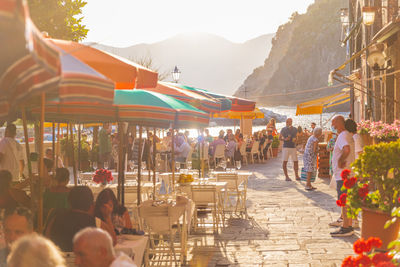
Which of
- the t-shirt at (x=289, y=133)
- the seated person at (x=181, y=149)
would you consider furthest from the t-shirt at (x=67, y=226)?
the seated person at (x=181, y=149)

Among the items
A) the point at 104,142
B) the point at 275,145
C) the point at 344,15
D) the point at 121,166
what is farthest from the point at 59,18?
the point at 275,145

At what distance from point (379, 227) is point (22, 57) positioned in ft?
15.6

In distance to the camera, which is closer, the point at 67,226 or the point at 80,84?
A: the point at 80,84

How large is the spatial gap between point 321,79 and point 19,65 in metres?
199

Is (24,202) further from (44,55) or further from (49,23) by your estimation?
(49,23)

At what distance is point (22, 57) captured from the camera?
3654 millimetres

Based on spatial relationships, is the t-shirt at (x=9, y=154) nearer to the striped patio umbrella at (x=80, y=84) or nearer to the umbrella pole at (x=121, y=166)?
the umbrella pole at (x=121, y=166)

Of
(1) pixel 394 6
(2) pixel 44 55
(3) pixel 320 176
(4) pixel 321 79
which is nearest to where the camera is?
(2) pixel 44 55

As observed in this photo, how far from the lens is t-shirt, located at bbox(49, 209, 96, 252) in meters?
4.88

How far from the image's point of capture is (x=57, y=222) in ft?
16.1

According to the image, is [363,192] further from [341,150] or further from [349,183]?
[341,150]

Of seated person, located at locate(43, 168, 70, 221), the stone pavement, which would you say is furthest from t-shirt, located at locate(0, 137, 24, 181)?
seated person, located at locate(43, 168, 70, 221)

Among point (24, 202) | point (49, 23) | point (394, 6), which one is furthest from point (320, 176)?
point (24, 202)

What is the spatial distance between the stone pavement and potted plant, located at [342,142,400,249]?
0.67 meters
